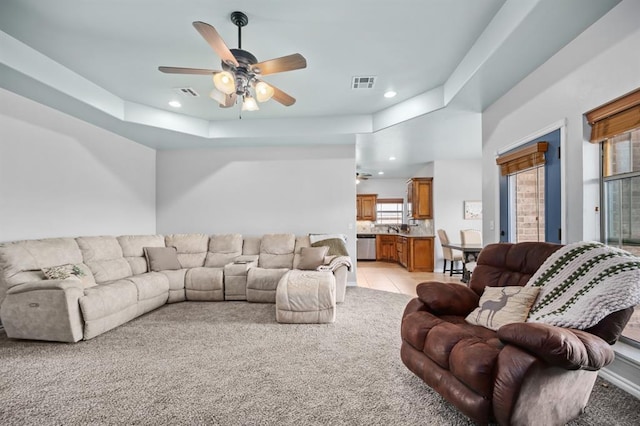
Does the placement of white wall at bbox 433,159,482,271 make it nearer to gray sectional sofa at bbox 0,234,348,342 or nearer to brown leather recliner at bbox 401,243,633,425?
gray sectional sofa at bbox 0,234,348,342

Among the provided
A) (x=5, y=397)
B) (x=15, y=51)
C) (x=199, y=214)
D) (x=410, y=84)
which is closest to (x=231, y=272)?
(x=199, y=214)

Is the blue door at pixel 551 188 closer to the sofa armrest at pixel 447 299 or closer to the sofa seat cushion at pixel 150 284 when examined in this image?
the sofa armrest at pixel 447 299

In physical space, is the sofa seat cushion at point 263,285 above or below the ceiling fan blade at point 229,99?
below

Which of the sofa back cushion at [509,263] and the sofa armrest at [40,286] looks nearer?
the sofa back cushion at [509,263]

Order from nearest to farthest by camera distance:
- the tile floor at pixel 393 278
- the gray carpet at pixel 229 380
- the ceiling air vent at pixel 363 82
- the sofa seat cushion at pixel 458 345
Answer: the sofa seat cushion at pixel 458 345 < the gray carpet at pixel 229 380 < the ceiling air vent at pixel 363 82 < the tile floor at pixel 393 278

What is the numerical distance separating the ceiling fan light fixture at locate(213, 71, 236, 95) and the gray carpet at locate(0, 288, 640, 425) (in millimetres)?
2319

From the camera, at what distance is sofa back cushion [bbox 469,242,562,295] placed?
2.19m

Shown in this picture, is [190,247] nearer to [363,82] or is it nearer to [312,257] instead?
[312,257]

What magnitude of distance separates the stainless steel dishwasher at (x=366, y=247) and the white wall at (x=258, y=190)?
3467mm

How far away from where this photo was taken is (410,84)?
3.78 metres

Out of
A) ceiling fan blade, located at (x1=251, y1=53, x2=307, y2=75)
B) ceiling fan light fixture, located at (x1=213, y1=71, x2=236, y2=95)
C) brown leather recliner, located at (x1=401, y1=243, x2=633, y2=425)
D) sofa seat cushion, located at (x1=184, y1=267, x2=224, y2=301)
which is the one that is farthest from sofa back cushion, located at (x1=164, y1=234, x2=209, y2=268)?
brown leather recliner, located at (x1=401, y1=243, x2=633, y2=425)

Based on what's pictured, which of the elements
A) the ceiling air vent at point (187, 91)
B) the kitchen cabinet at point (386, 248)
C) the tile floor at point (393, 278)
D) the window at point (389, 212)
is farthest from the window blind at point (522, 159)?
the window at point (389, 212)

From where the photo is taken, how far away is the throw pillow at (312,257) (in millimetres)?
4410

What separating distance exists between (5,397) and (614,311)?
378cm
